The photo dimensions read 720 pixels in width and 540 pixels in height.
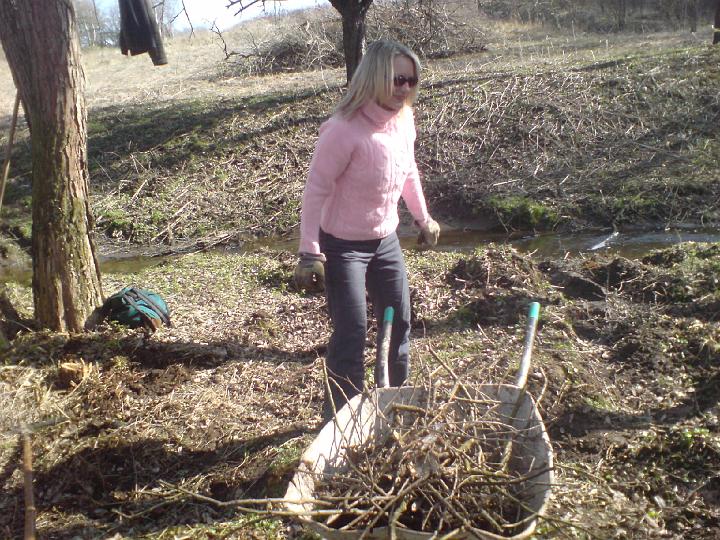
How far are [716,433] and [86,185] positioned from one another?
4.67 meters

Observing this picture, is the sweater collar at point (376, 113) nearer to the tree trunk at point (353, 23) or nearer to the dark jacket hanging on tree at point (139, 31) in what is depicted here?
the dark jacket hanging on tree at point (139, 31)

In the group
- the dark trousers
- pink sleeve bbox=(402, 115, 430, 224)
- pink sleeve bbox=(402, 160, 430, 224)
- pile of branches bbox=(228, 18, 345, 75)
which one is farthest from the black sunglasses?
pile of branches bbox=(228, 18, 345, 75)

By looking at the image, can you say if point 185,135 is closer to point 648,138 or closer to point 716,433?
point 648,138

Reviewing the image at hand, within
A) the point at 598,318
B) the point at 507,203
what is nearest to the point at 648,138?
the point at 507,203

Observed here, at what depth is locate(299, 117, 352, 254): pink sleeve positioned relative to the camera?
3.16 metres

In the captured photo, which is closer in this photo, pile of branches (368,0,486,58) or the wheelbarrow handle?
the wheelbarrow handle

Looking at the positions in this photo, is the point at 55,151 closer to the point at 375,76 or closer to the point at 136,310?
the point at 136,310

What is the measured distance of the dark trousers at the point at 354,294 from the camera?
11.0ft

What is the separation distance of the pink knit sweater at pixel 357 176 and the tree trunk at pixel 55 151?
2.79 meters

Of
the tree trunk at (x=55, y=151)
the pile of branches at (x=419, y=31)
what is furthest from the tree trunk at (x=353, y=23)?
the tree trunk at (x=55, y=151)

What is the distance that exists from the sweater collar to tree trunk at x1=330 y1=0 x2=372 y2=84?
885cm

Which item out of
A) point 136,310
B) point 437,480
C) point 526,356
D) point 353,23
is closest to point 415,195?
point 526,356

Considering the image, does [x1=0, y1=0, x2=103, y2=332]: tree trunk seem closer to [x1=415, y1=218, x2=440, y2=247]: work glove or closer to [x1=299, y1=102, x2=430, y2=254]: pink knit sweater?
[x1=299, y1=102, x2=430, y2=254]: pink knit sweater

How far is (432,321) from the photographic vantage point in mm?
5371
